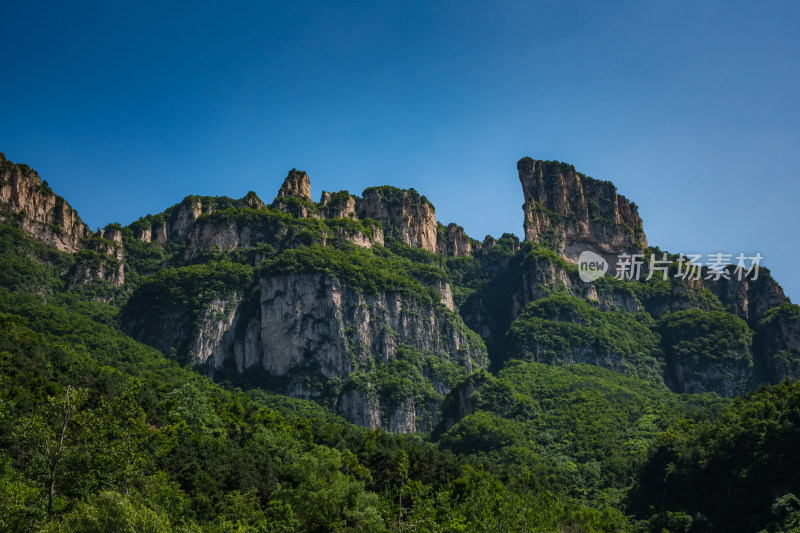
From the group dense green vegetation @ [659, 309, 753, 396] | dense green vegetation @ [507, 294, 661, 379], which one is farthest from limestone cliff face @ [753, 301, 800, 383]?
dense green vegetation @ [507, 294, 661, 379]

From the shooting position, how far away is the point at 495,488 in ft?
199

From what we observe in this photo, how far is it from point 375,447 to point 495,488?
13.1m

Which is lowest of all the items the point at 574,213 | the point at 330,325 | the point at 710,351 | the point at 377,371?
the point at 377,371

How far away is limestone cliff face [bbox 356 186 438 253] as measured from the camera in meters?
174

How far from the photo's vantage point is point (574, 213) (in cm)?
18500

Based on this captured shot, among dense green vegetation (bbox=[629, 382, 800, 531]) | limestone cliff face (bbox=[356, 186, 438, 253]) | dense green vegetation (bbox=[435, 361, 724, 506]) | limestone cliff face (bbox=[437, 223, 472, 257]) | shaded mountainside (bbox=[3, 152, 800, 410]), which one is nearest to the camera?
dense green vegetation (bbox=[629, 382, 800, 531])

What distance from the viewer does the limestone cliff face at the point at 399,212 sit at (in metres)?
174

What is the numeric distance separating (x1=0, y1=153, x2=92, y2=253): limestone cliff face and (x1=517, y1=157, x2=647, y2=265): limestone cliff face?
341 feet

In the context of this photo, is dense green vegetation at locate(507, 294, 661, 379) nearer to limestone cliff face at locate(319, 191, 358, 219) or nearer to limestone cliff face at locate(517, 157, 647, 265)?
limestone cliff face at locate(517, 157, 647, 265)

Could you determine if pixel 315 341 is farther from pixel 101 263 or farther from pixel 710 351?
pixel 710 351

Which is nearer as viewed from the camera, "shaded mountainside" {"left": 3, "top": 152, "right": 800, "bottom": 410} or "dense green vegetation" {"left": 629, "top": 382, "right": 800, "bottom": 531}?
"dense green vegetation" {"left": 629, "top": 382, "right": 800, "bottom": 531}
